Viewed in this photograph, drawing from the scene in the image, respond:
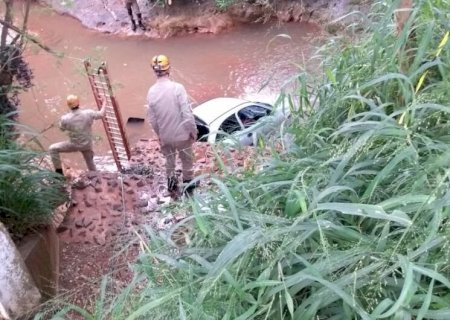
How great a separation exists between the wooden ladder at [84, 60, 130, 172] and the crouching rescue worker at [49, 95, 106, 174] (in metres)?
0.35

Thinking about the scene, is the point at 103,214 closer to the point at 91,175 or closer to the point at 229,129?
the point at 91,175

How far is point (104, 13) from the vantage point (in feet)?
46.2

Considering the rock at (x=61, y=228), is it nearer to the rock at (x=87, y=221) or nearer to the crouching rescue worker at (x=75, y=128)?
the rock at (x=87, y=221)

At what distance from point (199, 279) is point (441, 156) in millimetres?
865

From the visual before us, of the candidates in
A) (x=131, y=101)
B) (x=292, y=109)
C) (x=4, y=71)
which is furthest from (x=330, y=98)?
(x=131, y=101)

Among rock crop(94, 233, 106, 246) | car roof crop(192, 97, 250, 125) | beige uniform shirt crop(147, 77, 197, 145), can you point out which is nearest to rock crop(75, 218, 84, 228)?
rock crop(94, 233, 106, 246)

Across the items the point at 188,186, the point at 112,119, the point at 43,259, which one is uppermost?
the point at 188,186

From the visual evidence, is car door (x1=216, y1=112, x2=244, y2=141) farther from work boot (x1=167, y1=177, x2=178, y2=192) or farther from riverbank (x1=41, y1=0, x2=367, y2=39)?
riverbank (x1=41, y1=0, x2=367, y2=39)

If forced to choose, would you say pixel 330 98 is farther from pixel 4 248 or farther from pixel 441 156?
pixel 4 248

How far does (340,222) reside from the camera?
5.83 ft

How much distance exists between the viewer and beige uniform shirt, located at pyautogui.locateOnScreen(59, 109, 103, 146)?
6145 millimetres

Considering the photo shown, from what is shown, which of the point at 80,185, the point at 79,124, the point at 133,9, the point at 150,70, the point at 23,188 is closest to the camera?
the point at 23,188

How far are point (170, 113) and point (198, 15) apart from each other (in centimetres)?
817

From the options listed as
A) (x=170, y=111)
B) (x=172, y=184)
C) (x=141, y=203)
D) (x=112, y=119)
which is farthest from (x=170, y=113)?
(x=112, y=119)
